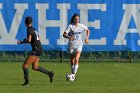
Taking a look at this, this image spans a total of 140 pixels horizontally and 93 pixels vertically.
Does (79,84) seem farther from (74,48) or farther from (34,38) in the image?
(74,48)

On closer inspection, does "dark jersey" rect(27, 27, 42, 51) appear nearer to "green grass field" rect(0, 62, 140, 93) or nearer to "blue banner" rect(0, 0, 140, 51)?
"green grass field" rect(0, 62, 140, 93)

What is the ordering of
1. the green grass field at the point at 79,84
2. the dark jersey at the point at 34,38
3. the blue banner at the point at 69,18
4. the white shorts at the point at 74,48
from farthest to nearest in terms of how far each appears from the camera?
the blue banner at the point at 69,18
the white shorts at the point at 74,48
the dark jersey at the point at 34,38
the green grass field at the point at 79,84

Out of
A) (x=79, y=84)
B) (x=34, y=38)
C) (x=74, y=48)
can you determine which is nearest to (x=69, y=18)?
(x=74, y=48)

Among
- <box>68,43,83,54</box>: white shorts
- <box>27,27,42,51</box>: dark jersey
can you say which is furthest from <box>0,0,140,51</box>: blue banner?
<box>27,27,42,51</box>: dark jersey

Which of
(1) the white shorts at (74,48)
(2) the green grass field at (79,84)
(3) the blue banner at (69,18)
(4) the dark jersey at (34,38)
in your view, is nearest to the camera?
(2) the green grass field at (79,84)

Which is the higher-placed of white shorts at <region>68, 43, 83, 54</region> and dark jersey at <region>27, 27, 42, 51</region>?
dark jersey at <region>27, 27, 42, 51</region>

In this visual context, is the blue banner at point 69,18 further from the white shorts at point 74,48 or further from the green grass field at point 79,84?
the white shorts at point 74,48

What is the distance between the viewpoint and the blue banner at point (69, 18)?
28781mm

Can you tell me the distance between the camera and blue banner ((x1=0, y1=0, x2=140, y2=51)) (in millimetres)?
28781

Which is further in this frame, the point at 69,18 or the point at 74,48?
the point at 69,18

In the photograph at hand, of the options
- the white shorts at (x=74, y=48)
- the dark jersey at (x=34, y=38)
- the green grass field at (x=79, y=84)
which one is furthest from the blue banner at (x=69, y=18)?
the dark jersey at (x=34, y=38)

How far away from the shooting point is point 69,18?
29.0 m

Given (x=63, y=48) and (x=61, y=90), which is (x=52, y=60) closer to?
(x=63, y=48)

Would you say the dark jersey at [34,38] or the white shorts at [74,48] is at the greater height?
the dark jersey at [34,38]
